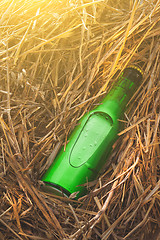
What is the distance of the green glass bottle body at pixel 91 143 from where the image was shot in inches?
43.2

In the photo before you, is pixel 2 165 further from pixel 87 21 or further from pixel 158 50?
pixel 158 50

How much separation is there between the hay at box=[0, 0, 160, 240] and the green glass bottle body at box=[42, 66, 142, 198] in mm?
38

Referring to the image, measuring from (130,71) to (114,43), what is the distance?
0.15 meters

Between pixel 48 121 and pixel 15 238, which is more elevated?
pixel 48 121

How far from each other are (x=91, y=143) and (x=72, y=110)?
0.60 feet

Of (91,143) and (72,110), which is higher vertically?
(72,110)

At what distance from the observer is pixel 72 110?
1.19m

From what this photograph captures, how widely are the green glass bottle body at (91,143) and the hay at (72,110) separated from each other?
0.12 feet

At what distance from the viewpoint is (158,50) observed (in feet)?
4.11

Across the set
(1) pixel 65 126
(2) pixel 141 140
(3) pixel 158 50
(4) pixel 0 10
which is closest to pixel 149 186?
(2) pixel 141 140

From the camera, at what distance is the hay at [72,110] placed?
39.2 inches

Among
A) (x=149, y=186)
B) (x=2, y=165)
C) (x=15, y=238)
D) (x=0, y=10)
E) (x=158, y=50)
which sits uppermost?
(x=0, y=10)

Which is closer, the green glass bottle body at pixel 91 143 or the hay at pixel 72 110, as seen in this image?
the hay at pixel 72 110

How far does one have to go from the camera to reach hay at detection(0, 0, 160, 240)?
996 millimetres
